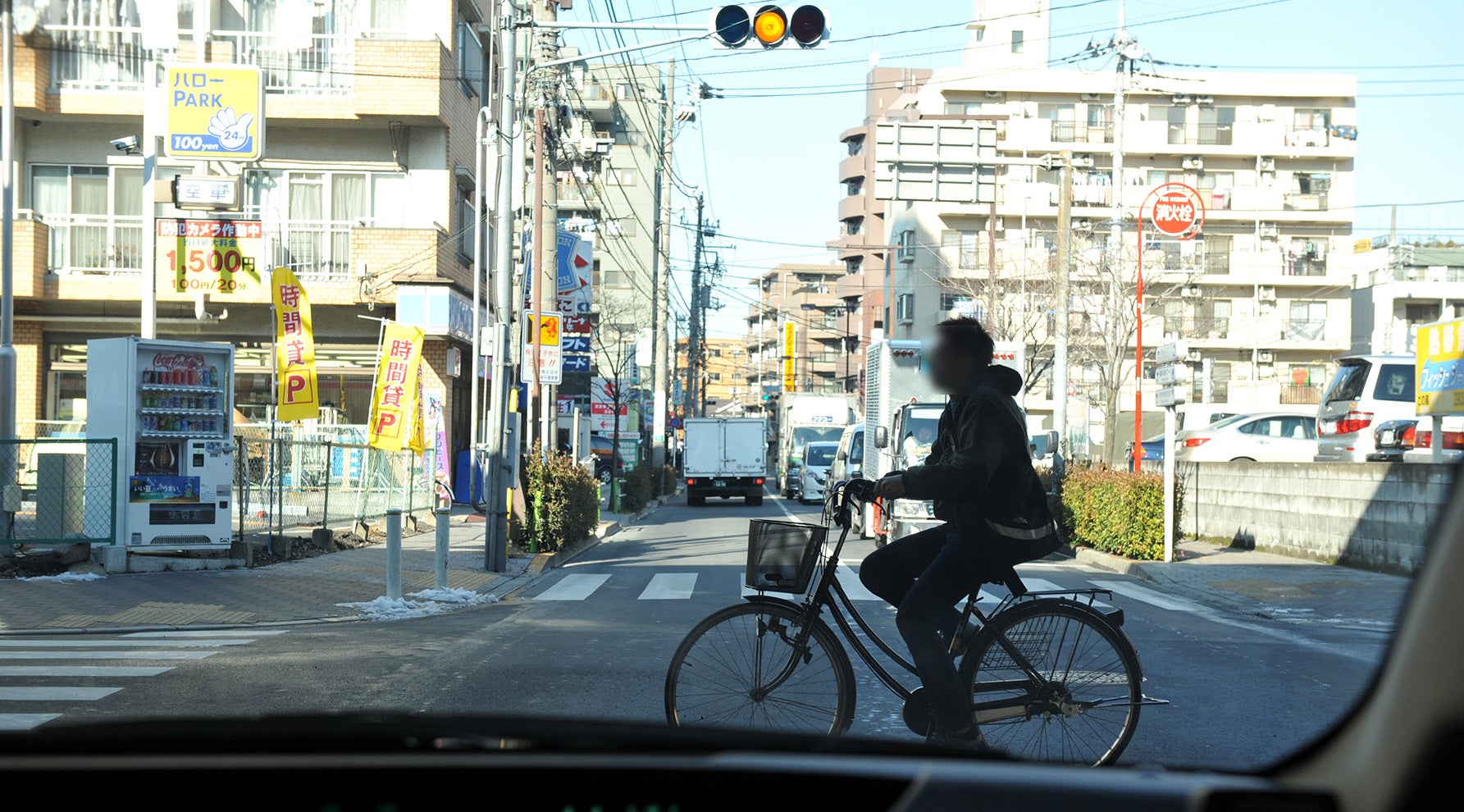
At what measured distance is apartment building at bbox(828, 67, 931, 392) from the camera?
74250 millimetres

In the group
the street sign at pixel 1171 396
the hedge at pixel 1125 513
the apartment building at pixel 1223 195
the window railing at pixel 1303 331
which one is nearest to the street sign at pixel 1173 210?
the hedge at pixel 1125 513

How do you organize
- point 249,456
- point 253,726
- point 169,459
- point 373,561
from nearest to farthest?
point 253,726 → point 169,459 → point 373,561 → point 249,456

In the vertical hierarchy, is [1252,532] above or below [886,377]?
below

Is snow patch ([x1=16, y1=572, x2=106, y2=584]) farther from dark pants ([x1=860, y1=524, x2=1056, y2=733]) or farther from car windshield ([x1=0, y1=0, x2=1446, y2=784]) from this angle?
dark pants ([x1=860, y1=524, x2=1056, y2=733])

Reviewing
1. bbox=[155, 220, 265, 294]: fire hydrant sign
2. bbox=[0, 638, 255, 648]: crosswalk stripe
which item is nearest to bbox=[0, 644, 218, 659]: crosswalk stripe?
bbox=[0, 638, 255, 648]: crosswalk stripe

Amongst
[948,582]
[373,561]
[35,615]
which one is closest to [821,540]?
[948,582]

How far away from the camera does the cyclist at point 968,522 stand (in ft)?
15.7

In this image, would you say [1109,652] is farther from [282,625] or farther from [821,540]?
[282,625]

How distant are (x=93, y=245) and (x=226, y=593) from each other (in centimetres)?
1613

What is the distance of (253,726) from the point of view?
1.72 metres

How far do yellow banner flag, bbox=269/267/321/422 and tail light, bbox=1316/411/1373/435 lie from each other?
16587mm

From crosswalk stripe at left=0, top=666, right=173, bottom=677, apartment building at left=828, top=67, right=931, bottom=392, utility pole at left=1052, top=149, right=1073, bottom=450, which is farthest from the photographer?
apartment building at left=828, top=67, right=931, bottom=392

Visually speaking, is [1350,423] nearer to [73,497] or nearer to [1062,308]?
[1062,308]

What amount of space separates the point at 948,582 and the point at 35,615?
8858mm
